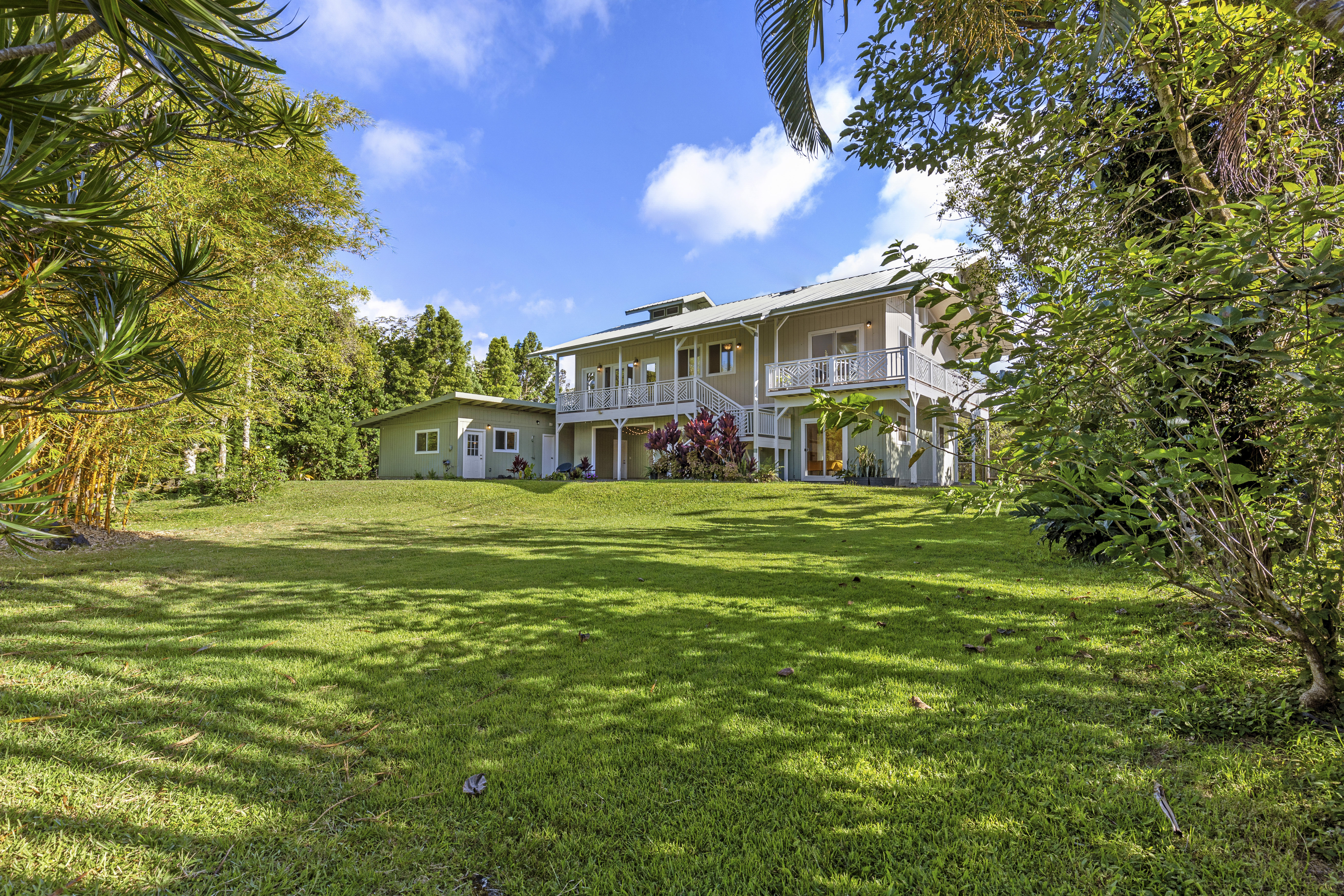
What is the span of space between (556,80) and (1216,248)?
20643mm

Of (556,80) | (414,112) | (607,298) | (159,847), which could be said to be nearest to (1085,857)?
(159,847)

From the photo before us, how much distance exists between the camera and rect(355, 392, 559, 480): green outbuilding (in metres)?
23.8

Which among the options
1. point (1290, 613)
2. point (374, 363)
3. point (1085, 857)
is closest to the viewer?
point (1085, 857)

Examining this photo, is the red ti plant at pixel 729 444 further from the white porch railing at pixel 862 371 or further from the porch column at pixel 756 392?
the white porch railing at pixel 862 371

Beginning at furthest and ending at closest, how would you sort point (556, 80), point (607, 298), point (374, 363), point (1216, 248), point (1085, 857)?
1. point (607, 298)
2. point (374, 363)
3. point (556, 80)
4. point (1216, 248)
5. point (1085, 857)

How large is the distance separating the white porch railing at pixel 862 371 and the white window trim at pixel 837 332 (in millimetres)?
596

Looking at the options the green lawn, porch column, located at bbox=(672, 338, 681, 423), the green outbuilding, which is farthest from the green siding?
the green lawn

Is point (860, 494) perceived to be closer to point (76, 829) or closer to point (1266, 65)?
point (1266, 65)

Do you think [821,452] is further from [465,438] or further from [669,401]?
[465,438]

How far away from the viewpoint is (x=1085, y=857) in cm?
160

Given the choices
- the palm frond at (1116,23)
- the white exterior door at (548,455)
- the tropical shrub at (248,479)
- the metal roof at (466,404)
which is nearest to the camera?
the palm frond at (1116,23)

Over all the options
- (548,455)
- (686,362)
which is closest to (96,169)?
(686,362)

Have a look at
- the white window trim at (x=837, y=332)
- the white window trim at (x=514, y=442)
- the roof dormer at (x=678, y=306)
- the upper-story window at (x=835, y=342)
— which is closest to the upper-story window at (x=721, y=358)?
the white window trim at (x=837, y=332)

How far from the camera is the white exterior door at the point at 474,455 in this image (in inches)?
939
